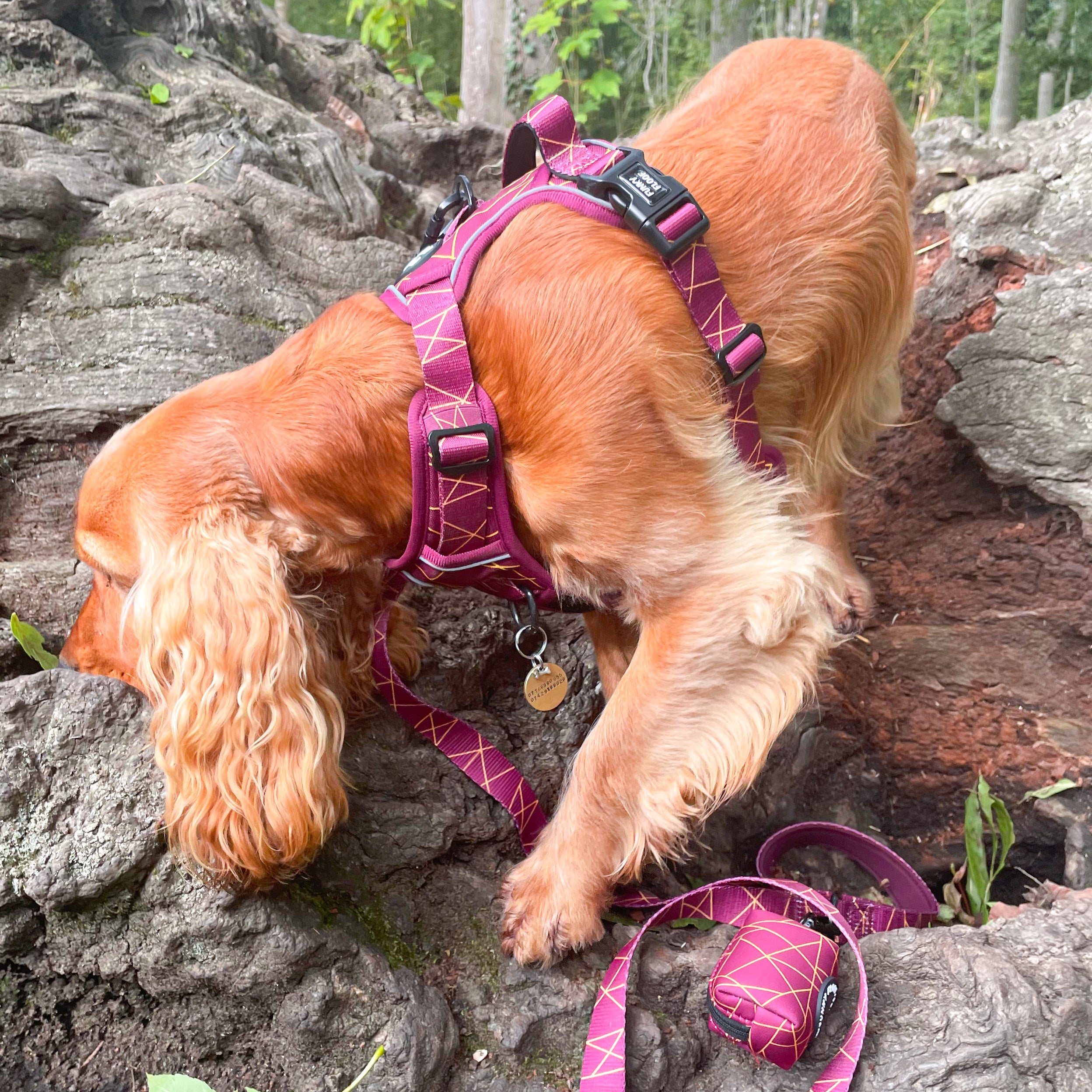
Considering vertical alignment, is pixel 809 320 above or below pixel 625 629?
above

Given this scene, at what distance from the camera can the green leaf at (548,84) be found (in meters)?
7.40

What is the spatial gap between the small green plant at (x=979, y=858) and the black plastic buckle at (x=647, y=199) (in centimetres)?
195

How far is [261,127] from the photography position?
3879 mm

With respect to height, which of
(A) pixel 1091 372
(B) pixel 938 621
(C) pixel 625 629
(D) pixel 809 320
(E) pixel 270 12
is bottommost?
(B) pixel 938 621

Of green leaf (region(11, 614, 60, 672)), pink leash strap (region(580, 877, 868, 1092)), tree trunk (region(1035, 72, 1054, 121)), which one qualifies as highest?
tree trunk (region(1035, 72, 1054, 121))

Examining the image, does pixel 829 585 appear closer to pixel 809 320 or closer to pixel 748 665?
pixel 748 665

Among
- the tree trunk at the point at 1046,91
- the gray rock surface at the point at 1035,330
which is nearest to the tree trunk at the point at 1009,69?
the tree trunk at the point at 1046,91

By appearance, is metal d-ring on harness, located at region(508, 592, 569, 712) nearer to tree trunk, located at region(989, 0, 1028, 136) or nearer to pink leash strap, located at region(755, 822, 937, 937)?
pink leash strap, located at region(755, 822, 937, 937)

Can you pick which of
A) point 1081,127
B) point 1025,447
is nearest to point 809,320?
point 1025,447

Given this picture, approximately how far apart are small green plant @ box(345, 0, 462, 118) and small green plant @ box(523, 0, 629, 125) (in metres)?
0.93

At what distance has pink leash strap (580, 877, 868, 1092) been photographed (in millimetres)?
1693

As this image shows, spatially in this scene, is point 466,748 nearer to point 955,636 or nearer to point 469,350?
point 469,350

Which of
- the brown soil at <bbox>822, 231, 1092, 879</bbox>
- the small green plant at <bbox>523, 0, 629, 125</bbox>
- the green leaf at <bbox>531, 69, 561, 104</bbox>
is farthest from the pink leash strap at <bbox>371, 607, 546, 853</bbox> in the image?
the green leaf at <bbox>531, 69, 561, 104</bbox>

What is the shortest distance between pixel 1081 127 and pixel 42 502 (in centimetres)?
468
